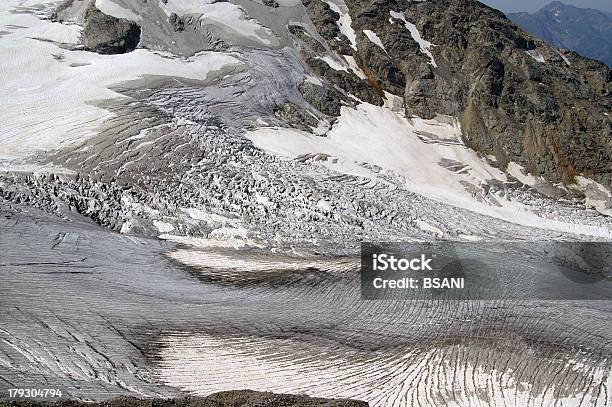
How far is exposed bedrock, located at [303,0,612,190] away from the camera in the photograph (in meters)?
28.8

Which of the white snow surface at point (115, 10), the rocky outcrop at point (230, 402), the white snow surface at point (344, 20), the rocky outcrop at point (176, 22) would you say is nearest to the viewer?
the rocky outcrop at point (230, 402)

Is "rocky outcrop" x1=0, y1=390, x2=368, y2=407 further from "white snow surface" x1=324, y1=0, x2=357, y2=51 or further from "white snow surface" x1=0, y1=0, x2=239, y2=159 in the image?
"white snow surface" x1=324, y1=0, x2=357, y2=51

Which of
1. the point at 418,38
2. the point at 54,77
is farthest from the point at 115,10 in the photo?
the point at 418,38

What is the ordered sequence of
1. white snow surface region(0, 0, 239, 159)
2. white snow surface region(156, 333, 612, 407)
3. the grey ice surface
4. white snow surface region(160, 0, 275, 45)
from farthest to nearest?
1. white snow surface region(160, 0, 275, 45)
2. white snow surface region(0, 0, 239, 159)
3. white snow surface region(156, 333, 612, 407)
4. the grey ice surface

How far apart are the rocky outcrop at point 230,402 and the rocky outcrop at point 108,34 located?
19.6 meters

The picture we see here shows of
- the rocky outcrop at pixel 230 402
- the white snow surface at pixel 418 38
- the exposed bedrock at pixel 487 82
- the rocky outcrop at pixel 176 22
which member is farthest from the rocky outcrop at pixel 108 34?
the rocky outcrop at pixel 230 402

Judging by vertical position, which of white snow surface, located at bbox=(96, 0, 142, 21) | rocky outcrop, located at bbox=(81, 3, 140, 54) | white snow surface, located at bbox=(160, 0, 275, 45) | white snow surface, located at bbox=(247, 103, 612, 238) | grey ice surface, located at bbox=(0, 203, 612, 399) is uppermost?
white snow surface, located at bbox=(160, 0, 275, 45)

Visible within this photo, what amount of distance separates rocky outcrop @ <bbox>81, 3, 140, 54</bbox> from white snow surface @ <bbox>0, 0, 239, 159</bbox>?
1.73 ft

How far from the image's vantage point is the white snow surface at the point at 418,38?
1283 inches

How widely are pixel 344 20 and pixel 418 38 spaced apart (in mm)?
4705

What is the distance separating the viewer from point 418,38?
33281 mm

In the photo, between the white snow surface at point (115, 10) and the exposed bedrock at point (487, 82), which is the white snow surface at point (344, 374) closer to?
the exposed bedrock at point (487, 82)

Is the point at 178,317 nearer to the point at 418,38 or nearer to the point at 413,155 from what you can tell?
the point at 413,155

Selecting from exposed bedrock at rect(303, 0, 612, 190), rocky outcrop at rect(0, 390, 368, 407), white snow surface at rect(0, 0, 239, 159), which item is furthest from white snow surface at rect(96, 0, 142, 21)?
rocky outcrop at rect(0, 390, 368, 407)
